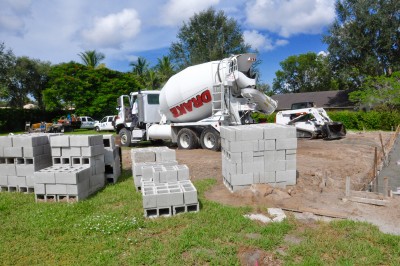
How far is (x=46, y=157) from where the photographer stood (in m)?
8.58

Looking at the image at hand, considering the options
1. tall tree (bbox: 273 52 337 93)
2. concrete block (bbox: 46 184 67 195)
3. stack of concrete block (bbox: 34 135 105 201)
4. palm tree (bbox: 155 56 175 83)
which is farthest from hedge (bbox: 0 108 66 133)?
tall tree (bbox: 273 52 337 93)

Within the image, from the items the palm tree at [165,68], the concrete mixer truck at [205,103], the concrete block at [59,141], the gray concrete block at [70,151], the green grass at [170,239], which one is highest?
the palm tree at [165,68]

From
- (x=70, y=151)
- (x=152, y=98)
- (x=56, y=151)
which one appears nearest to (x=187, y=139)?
(x=152, y=98)

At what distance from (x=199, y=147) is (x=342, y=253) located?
10.8 m

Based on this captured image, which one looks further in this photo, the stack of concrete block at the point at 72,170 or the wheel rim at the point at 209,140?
the wheel rim at the point at 209,140

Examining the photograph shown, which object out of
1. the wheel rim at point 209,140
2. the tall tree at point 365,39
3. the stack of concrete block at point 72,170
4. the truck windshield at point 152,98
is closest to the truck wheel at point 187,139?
the wheel rim at point 209,140

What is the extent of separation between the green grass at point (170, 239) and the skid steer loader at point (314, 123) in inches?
506

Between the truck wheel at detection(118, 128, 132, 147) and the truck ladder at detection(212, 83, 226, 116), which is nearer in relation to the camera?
the truck ladder at detection(212, 83, 226, 116)

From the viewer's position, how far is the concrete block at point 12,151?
26.4ft

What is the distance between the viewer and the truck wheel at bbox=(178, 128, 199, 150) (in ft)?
48.3

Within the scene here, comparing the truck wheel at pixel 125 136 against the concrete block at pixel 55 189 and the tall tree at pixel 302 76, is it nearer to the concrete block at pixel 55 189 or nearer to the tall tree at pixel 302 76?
the concrete block at pixel 55 189

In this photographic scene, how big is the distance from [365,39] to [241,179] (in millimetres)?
31126

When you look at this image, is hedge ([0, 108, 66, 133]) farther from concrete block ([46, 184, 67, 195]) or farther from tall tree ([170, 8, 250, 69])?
concrete block ([46, 184, 67, 195])

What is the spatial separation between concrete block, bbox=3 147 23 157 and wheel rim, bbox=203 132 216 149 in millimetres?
7967
